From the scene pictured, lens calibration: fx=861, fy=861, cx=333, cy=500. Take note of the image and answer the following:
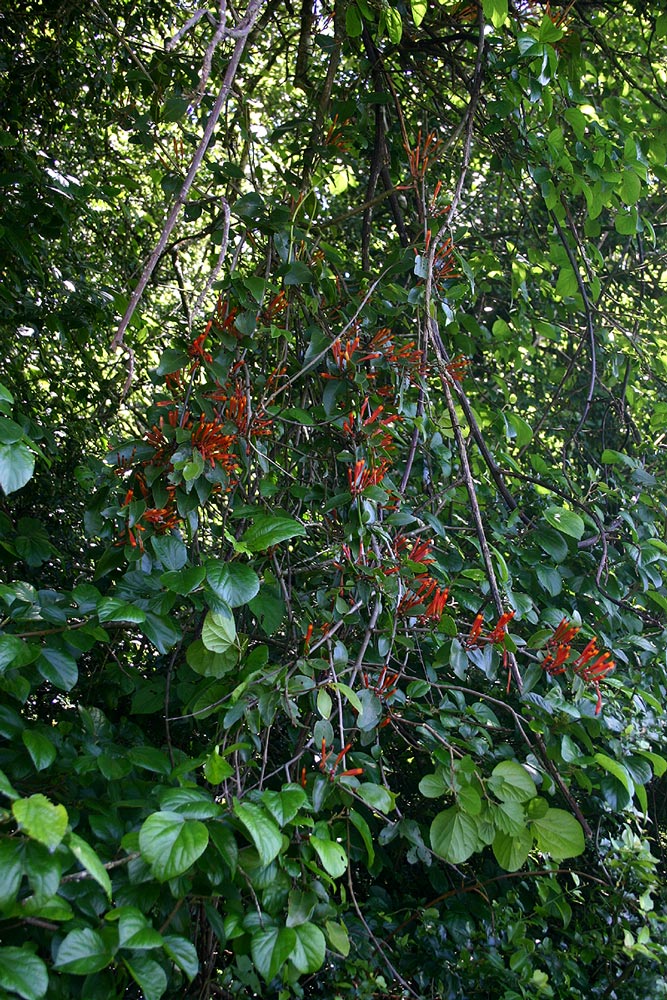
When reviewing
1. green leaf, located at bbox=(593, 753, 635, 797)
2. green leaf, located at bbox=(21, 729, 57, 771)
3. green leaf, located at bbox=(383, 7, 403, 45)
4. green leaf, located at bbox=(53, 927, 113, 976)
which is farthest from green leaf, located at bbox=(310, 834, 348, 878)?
green leaf, located at bbox=(383, 7, 403, 45)

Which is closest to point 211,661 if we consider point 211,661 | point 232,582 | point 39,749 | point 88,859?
point 211,661

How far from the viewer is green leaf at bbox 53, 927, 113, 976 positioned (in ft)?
3.05

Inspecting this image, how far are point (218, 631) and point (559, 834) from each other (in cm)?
59

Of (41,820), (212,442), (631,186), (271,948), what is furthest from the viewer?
(631,186)

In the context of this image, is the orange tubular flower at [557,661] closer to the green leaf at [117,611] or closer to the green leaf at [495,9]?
the green leaf at [117,611]

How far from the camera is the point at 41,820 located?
0.84 m

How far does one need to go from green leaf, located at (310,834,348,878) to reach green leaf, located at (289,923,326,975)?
0.07m

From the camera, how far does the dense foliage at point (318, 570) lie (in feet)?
3.82

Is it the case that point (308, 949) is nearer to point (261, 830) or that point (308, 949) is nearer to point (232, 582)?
point (261, 830)

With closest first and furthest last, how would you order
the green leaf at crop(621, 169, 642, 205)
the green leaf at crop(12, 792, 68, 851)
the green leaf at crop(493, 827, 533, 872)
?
the green leaf at crop(12, 792, 68, 851), the green leaf at crop(493, 827, 533, 872), the green leaf at crop(621, 169, 642, 205)

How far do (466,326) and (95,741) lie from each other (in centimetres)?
132

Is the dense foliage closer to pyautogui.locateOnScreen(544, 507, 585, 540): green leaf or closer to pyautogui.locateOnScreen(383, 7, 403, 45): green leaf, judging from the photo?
pyautogui.locateOnScreen(383, 7, 403, 45): green leaf

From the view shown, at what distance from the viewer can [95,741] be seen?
1417 millimetres

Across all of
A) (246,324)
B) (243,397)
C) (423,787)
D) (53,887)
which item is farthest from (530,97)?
(53,887)
